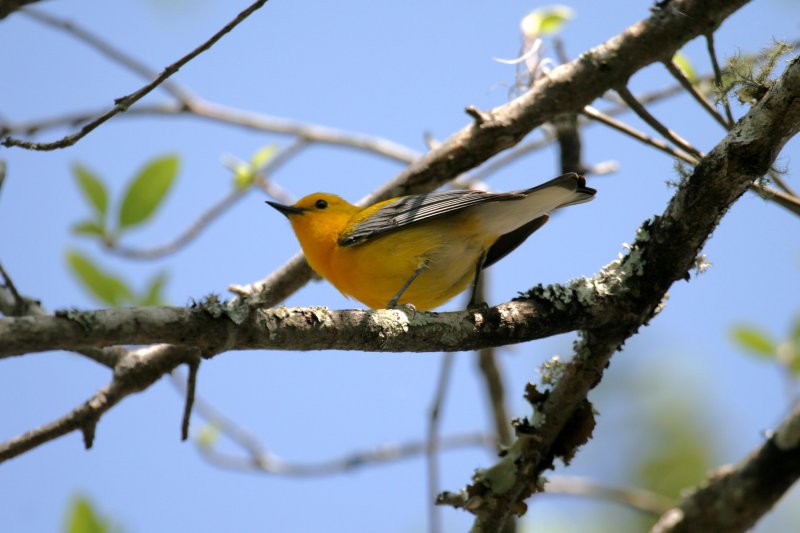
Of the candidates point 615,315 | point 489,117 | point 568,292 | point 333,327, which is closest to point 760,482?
point 615,315

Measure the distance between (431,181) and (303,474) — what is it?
2.97 meters

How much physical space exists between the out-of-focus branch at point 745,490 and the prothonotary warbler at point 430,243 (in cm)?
173

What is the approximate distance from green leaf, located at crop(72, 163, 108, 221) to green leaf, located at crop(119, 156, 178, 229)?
0.15 metres

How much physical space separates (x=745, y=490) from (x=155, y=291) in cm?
347

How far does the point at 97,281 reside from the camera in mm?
4754

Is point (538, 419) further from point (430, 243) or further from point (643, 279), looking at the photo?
point (430, 243)

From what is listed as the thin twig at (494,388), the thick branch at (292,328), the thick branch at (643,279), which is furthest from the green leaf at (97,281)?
the thin twig at (494,388)

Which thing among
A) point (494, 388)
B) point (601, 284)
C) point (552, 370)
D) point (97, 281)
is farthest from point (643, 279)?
point (97, 281)

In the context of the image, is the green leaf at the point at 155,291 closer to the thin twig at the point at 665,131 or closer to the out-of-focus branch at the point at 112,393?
the out-of-focus branch at the point at 112,393

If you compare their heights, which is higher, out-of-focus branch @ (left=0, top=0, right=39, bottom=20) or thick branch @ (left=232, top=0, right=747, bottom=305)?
thick branch @ (left=232, top=0, right=747, bottom=305)

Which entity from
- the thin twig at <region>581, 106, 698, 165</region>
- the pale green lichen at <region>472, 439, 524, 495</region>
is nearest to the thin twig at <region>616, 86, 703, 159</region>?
the thin twig at <region>581, 106, 698, 165</region>

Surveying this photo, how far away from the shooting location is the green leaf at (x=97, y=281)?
474 cm

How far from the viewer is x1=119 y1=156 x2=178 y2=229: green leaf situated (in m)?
4.88

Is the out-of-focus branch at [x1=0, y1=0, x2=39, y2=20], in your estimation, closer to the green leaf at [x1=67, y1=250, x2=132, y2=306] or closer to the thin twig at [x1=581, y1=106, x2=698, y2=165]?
the green leaf at [x1=67, y1=250, x2=132, y2=306]
